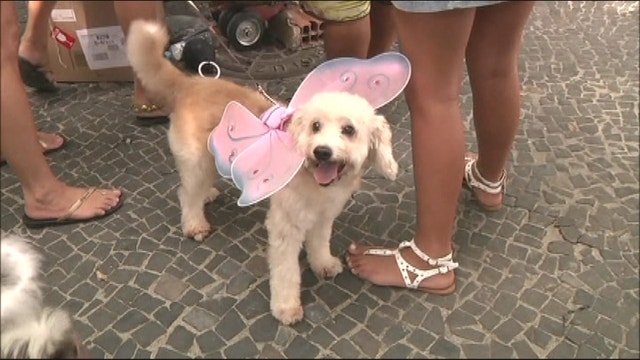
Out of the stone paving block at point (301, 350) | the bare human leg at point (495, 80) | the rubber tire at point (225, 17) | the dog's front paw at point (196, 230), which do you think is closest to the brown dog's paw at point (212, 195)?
the dog's front paw at point (196, 230)

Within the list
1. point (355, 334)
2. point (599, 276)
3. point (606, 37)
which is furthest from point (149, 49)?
point (606, 37)

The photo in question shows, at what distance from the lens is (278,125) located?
155 centimetres

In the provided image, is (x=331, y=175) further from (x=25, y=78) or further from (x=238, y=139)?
(x=25, y=78)

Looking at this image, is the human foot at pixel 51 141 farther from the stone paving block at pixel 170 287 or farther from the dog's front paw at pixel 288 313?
the dog's front paw at pixel 288 313

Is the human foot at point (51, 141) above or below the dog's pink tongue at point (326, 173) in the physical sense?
below

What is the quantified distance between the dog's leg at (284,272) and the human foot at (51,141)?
122cm

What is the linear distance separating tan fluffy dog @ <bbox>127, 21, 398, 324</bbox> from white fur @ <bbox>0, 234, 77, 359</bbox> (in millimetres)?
603

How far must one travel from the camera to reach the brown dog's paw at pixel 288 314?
5.45ft

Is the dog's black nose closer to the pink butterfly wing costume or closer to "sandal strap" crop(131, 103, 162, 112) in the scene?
the pink butterfly wing costume

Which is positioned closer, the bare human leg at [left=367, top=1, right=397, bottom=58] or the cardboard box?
the bare human leg at [left=367, top=1, right=397, bottom=58]

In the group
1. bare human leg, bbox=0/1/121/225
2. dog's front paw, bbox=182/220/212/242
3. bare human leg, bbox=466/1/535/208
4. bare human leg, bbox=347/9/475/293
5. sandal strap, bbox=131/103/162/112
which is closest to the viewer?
bare human leg, bbox=347/9/475/293

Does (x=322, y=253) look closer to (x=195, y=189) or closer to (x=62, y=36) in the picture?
(x=195, y=189)

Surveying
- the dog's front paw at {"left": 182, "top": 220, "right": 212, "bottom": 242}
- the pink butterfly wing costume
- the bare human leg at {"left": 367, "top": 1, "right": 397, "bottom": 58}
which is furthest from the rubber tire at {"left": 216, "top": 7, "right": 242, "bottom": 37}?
the pink butterfly wing costume

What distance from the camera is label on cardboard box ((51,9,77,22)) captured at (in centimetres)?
255
